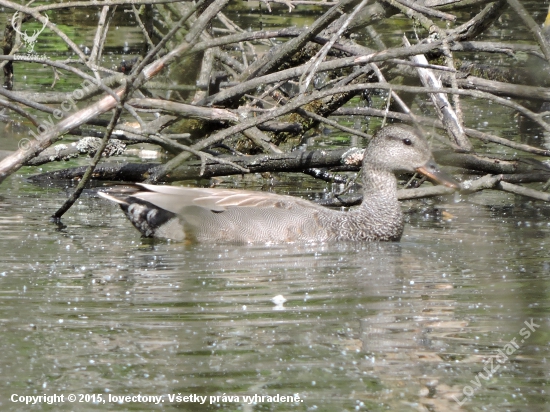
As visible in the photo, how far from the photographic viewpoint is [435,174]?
8.32m

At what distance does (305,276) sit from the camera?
21.1 feet

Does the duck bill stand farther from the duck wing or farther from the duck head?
the duck wing

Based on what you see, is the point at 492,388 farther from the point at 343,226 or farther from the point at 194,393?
the point at 343,226

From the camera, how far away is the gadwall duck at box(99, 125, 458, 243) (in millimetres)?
7770

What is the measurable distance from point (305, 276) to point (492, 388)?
7.17 feet

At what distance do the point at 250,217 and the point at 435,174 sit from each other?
1.61 meters

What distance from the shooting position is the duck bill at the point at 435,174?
816cm

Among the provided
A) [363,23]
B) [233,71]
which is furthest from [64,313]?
[233,71]

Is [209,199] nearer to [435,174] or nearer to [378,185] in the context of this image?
[378,185]

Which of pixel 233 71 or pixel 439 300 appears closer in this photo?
pixel 439 300

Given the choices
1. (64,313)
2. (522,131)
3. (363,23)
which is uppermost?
(363,23)

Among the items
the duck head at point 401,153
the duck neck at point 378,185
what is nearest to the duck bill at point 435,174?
the duck head at point 401,153

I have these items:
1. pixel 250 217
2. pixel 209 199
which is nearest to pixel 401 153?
pixel 250 217

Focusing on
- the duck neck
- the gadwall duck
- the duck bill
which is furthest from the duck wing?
the duck bill
